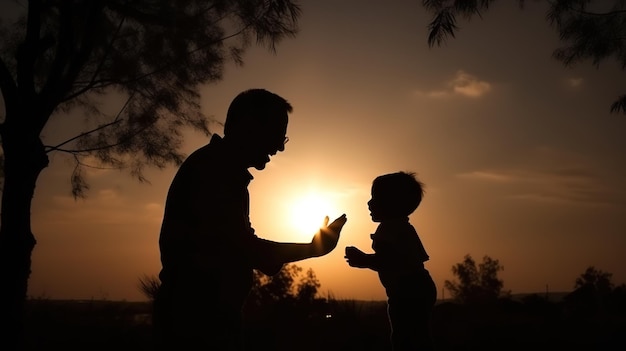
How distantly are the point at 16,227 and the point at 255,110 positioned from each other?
500 centimetres

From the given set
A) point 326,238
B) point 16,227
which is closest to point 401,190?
point 326,238

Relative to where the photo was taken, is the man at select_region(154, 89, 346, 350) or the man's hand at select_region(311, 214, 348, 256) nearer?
the man at select_region(154, 89, 346, 350)

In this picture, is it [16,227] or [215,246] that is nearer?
[215,246]

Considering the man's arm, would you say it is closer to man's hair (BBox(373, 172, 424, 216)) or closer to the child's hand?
the child's hand

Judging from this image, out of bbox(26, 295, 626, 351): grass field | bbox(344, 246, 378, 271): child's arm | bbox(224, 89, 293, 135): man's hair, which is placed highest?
bbox(224, 89, 293, 135): man's hair

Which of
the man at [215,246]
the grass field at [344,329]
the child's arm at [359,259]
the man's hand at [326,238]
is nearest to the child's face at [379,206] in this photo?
the child's arm at [359,259]

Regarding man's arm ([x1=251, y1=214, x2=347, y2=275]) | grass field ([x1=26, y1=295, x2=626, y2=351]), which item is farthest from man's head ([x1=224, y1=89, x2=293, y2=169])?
grass field ([x1=26, y1=295, x2=626, y2=351])

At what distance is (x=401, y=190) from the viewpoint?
447 centimetres

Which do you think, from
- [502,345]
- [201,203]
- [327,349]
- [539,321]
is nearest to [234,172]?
[201,203]

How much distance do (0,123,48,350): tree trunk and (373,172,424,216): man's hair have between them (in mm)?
3965

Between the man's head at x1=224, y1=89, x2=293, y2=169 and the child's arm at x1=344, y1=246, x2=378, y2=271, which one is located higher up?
the man's head at x1=224, y1=89, x2=293, y2=169

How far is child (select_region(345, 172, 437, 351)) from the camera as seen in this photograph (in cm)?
396

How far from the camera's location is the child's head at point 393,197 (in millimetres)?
4422

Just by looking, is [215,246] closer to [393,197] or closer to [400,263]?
[400,263]
